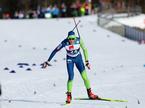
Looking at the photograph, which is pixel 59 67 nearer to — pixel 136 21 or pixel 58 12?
pixel 136 21

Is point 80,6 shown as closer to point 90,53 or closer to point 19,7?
point 19,7

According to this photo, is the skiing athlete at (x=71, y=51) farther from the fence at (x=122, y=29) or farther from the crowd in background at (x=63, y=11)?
the crowd in background at (x=63, y=11)

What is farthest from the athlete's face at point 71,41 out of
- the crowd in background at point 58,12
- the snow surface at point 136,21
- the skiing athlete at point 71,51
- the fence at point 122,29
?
the snow surface at point 136,21

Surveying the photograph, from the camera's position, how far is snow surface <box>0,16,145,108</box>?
55.7 feet

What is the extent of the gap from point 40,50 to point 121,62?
20.9 ft

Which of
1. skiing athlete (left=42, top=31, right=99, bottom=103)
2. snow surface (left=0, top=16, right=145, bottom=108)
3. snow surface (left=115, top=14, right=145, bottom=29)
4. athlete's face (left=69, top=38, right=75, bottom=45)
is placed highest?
athlete's face (left=69, top=38, right=75, bottom=45)

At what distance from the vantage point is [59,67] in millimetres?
26281

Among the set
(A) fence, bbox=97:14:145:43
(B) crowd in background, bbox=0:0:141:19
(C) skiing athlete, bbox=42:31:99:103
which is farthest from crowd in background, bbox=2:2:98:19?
(C) skiing athlete, bbox=42:31:99:103

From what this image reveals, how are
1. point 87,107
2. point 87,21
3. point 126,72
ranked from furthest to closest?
point 87,21 → point 126,72 → point 87,107

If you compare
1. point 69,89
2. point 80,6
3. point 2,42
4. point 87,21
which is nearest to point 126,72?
point 69,89

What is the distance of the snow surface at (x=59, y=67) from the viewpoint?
17.0 metres

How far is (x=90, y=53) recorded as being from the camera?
33062 millimetres

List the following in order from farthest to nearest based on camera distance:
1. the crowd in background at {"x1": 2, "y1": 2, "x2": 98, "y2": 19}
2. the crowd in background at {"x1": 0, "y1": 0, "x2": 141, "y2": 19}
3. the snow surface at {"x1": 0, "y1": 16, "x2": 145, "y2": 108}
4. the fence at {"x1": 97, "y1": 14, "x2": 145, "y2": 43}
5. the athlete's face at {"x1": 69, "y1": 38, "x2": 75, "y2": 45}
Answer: the crowd in background at {"x1": 0, "y1": 0, "x2": 141, "y2": 19} < the crowd in background at {"x1": 2, "y1": 2, "x2": 98, "y2": 19} < the fence at {"x1": 97, "y1": 14, "x2": 145, "y2": 43} < the snow surface at {"x1": 0, "y1": 16, "x2": 145, "y2": 108} < the athlete's face at {"x1": 69, "y1": 38, "x2": 75, "y2": 45}

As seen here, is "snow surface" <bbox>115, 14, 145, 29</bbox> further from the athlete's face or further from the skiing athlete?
the athlete's face
